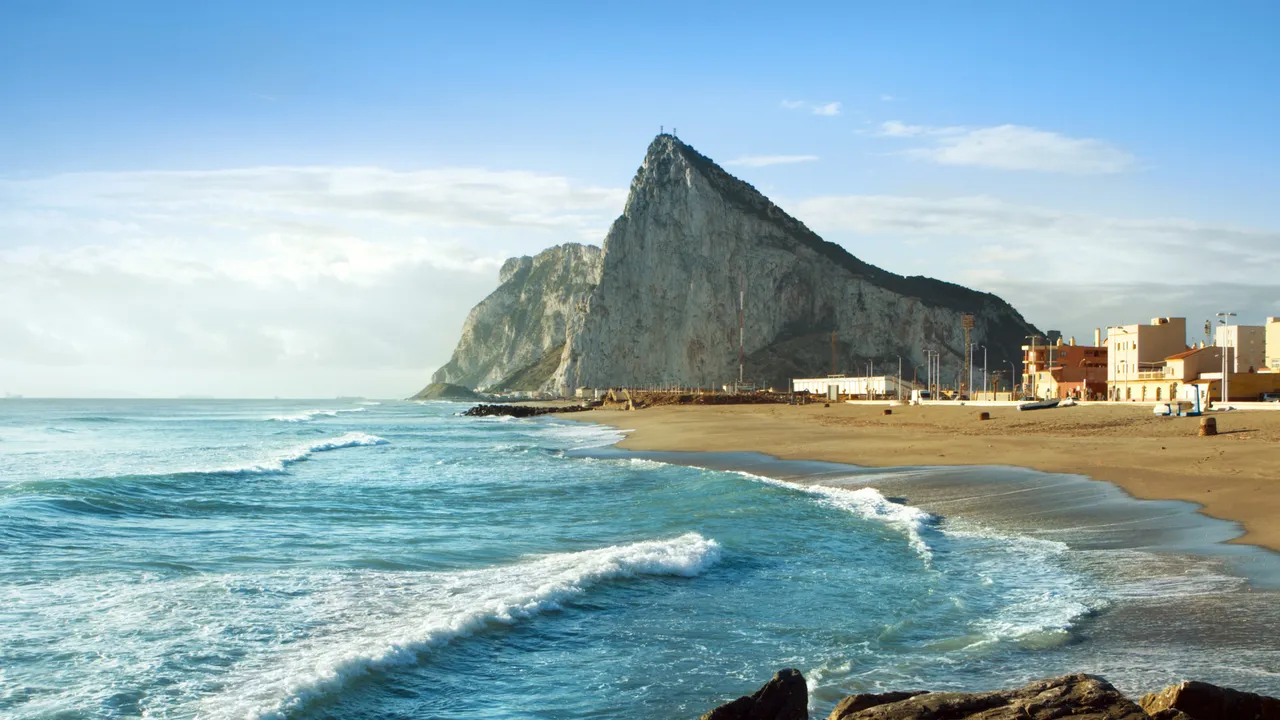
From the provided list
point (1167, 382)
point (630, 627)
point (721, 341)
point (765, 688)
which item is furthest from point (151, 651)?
point (721, 341)

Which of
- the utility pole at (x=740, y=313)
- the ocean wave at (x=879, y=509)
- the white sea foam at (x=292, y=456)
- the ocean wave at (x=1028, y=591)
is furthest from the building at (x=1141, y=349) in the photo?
the utility pole at (x=740, y=313)

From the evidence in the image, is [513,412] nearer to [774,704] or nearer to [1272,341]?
[1272,341]

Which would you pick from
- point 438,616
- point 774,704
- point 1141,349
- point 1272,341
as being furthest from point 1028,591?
point 1141,349

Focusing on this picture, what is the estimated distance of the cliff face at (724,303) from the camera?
133 m

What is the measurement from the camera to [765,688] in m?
5.65

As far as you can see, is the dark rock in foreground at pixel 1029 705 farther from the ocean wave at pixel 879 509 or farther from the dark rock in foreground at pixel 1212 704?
the ocean wave at pixel 879 509

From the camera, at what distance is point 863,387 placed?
97.4 metres

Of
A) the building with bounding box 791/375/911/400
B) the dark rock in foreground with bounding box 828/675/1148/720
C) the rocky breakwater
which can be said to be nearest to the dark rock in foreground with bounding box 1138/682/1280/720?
the rocky breakwater

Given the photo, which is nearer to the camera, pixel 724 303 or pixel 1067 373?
pixel 1067 373

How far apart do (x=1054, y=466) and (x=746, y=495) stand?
7.84 metres

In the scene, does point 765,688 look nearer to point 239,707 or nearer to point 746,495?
point 239,707

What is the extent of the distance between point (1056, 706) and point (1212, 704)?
891 millimetres

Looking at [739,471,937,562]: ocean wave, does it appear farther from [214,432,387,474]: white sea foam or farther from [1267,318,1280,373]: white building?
[1267,318,1280,373]: white building

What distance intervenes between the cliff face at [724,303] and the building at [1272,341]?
68.4m
